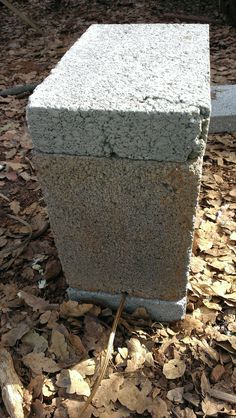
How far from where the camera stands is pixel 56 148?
136 centimetres

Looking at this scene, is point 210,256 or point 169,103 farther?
point 210,256

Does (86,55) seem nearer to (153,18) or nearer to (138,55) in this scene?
(138,55)

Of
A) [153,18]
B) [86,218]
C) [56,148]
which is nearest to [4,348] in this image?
[86,218]

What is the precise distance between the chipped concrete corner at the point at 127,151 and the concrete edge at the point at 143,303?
0.05ft

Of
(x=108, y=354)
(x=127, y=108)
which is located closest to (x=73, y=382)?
(x=108, y=354)

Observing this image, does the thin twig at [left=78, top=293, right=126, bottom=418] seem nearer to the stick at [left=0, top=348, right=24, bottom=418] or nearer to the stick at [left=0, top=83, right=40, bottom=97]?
the stick at [left=0, top=348, right=24, bottom=418]

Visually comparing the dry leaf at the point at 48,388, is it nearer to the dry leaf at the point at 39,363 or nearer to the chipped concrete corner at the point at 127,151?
the dry leaf at the point at 39,363

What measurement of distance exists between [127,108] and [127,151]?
15cm

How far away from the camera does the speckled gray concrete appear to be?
3328 millimetres

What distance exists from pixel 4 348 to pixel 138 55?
4.94 feet

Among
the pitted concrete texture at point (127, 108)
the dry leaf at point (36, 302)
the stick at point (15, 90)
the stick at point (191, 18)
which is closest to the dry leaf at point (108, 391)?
the dry leaf at point (36, 302)

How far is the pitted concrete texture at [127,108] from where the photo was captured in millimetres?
1220

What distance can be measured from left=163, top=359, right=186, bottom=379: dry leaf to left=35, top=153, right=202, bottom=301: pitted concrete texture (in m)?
0.30

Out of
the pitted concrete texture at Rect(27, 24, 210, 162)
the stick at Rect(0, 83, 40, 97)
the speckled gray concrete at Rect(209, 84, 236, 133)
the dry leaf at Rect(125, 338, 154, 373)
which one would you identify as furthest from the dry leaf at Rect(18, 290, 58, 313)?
the stick at Rect(0, 83, 40, 97)
